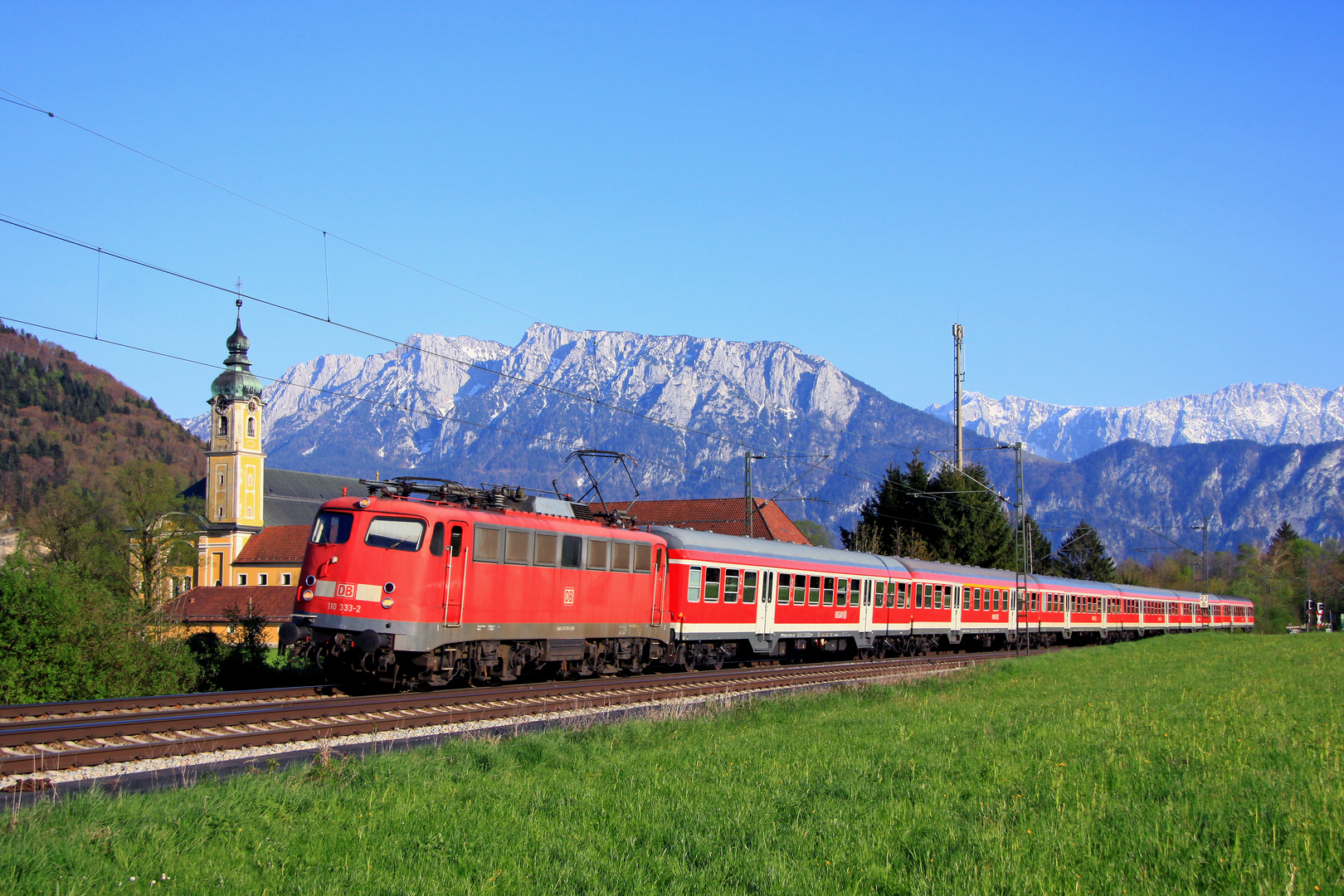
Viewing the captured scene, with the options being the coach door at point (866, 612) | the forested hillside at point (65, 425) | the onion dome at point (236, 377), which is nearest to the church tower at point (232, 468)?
the onion dome at point (236, 377)

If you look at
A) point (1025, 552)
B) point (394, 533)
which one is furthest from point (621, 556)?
point (1025, 552)

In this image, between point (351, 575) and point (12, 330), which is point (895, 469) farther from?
point (12, 330)

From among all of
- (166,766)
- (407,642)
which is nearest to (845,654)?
(407,642)

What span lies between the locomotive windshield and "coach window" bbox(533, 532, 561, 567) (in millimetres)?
4122

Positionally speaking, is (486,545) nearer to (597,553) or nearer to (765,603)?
(597,553)

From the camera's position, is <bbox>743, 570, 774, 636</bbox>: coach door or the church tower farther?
the church tower

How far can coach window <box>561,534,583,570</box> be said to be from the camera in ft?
76.0

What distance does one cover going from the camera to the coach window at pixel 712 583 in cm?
2920

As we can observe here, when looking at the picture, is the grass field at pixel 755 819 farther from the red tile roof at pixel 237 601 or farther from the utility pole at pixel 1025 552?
the red tile roof at pixel 237 601

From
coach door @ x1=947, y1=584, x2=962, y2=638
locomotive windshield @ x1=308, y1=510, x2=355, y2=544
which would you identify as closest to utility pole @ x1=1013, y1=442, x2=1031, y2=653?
coach door @ x1=947, y1=584, x2=962, y2=638

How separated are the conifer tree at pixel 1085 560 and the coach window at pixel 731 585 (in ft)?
269

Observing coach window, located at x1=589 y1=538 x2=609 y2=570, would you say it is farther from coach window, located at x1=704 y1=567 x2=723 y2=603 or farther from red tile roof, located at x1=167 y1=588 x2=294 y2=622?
red tile roof, located at x1=167 y1=588 x2=294 y2=622

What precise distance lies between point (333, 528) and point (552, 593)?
5.13 meters

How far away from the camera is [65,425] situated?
165 meters
